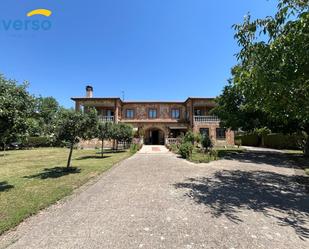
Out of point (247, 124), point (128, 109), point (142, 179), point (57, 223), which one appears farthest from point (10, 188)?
point (128, 109)

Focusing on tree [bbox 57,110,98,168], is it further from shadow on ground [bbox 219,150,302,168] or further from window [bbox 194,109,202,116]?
window [bbox 194,109,202,116]

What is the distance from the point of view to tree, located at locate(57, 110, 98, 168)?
35.3 feet

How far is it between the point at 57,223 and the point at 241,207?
16.0ft

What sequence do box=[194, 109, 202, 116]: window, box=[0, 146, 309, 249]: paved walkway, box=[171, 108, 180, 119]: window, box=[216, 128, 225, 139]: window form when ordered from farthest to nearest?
box=[171, 108, 180, 119]: window
box=[194, 109, 202, 116]: window
box=[216, 128, 225, 139]: window
box=[0, 146, 309, 249]: paved walkway

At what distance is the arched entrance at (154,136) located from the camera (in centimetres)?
3556

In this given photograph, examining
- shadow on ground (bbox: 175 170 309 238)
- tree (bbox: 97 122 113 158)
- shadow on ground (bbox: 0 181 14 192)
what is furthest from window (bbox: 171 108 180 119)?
shadow on ground (bbox: 0 181 14 192)

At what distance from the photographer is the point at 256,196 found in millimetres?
6969

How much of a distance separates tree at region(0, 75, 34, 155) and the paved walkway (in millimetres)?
3127

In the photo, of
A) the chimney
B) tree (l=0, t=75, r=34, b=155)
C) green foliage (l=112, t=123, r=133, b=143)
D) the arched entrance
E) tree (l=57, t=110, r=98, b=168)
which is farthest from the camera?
the arched entrance

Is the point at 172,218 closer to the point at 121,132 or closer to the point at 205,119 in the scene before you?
the point at 121,132

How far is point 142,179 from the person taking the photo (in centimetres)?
915

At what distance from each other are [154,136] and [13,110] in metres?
30.2

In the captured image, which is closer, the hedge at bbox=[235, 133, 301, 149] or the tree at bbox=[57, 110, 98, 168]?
the tree at bbox=[57, 110, 98, 168]

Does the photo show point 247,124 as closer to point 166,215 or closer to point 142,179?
point 142,179
